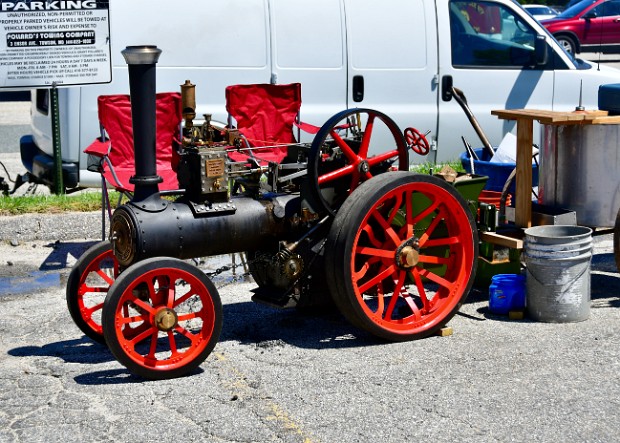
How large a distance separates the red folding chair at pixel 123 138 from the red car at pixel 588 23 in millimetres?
18057

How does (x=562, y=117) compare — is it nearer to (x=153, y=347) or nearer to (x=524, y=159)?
(x=524, y=159)

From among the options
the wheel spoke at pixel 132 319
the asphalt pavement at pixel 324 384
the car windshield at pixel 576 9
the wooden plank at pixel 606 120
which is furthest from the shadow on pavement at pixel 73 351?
the car windshield at pixel 576 9

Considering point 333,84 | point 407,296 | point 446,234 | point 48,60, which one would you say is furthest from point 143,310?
point 333,84

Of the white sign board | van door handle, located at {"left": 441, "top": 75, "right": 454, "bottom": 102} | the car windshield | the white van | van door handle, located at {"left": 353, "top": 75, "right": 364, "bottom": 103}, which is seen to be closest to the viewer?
the white sign board

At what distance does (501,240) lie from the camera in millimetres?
6500

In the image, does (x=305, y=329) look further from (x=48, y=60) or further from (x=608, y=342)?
(x=48, y=60)

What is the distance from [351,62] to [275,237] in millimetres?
4092

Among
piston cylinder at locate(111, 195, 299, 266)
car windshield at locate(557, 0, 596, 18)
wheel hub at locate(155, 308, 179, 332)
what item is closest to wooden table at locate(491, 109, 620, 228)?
piston cylinder at locate(111, 195, 299, 266)

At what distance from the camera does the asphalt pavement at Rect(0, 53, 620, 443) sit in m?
4.80

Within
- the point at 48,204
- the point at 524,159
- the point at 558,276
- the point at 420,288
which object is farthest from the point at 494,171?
the point at 48,204

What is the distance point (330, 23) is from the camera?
969 centimetres

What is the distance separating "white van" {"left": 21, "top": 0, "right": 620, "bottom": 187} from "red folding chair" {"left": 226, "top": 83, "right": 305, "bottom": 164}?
835 millimetres

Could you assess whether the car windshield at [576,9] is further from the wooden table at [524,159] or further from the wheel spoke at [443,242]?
the wheel spoke at [443,242]

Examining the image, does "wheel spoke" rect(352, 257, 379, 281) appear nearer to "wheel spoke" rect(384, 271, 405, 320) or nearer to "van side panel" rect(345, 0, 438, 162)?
"wheel spoke" rect(384, 271, 405, 320)
